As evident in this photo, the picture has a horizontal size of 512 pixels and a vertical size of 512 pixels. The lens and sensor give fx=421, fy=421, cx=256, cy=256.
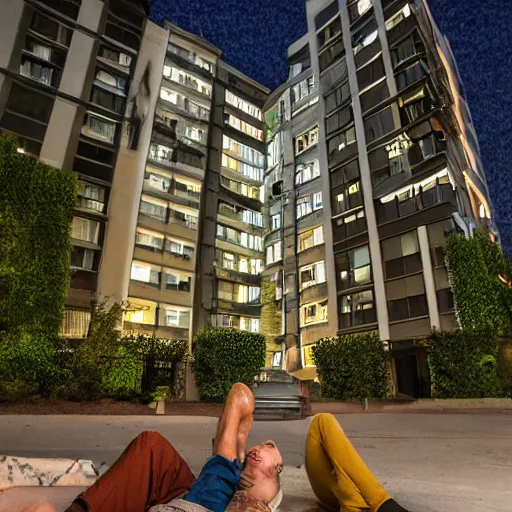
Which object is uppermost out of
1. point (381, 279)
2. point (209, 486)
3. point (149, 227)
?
point (149, 227)

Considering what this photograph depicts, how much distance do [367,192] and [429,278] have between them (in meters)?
6.49

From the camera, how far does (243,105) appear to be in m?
32.9

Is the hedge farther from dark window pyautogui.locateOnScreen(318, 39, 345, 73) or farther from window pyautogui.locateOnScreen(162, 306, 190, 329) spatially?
dark window pyautogui.locateOnScreen(318, 39, 345, 73)

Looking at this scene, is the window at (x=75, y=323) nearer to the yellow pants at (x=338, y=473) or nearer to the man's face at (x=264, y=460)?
the yellow pants at (x=338, y=473)

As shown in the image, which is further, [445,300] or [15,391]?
[445,300]

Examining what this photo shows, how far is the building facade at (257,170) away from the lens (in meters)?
21.8

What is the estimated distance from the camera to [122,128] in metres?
24.5

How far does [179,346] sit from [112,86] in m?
16.1

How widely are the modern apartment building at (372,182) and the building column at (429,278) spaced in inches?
2.0

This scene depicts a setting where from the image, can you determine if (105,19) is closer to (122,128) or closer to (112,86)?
(112,86)

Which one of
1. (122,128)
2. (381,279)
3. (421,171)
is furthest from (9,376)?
(421,171)

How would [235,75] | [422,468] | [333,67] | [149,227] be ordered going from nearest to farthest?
[422,468] → [149,227] → [333,67] → [235,75]

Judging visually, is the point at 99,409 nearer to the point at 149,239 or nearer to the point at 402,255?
the point at 149,239

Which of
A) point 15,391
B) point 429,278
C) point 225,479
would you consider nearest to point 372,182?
point 429,278
